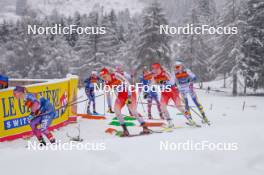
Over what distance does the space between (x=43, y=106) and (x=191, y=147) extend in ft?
12.6

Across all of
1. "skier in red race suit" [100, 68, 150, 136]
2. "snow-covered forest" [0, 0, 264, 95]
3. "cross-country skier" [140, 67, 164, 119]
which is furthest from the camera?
"snow-covered forest" [0, 0, 264, 95]

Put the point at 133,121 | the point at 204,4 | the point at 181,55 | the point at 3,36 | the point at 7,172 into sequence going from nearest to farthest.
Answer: the point at 7,172 < the point at 133,121 < the point at 181,55 < the point at 3,36 < the point at 204,4

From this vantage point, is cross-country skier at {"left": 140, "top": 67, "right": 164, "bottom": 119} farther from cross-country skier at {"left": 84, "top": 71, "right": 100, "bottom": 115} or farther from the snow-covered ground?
the snow-covered ground

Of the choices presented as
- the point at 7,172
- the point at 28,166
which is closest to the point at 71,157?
the point at 28,166

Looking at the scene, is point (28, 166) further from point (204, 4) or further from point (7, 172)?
point (204, 4)

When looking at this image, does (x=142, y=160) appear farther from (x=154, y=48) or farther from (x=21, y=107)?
(x=154, y=48)

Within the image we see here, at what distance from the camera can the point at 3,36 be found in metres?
60.2
